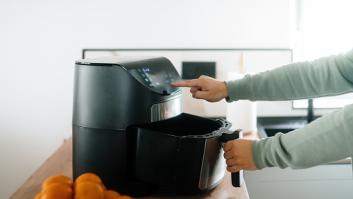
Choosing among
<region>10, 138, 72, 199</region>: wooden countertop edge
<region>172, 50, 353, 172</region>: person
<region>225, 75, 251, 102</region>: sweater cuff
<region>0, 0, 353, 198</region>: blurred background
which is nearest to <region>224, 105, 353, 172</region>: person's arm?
<region>172, 50, 353, 172</region>: person

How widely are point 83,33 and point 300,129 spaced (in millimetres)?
1081

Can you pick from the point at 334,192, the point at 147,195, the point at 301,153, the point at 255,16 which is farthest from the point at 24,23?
the point at 334,192

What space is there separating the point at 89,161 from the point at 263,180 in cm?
83

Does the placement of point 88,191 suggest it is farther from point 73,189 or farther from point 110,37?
point 110,37

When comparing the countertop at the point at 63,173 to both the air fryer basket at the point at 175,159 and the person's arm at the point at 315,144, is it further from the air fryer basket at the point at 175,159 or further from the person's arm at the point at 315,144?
the person's arm at the point at 315,144

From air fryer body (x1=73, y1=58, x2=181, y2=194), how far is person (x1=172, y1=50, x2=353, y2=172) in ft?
0.32

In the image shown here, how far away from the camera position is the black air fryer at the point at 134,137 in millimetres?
725

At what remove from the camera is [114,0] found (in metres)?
1.50

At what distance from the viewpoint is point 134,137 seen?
75 centimetres

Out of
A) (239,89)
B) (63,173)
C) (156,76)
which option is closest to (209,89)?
(239,89)

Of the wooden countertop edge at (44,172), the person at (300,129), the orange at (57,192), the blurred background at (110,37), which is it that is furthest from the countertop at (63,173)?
the blurred background at (110,37)

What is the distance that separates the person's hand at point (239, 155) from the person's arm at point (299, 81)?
0.78 ft

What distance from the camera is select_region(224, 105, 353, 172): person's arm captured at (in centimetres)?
63

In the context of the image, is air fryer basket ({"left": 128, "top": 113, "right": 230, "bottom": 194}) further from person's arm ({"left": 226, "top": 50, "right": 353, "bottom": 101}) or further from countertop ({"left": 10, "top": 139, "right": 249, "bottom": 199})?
→ person's arm ({"left": 226, "top": 50, "right": 353, "bottom": 101})
